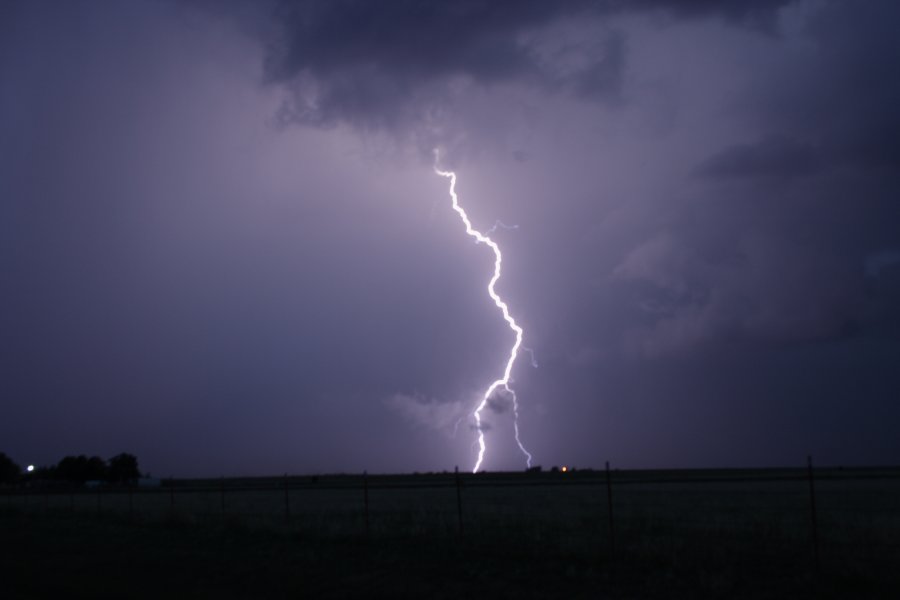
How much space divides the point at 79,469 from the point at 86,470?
893 mm

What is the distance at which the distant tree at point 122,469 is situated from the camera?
112 metres

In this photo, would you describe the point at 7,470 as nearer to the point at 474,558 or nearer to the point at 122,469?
the point at 122,469

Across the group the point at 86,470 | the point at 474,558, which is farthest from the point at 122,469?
the point at 474,558

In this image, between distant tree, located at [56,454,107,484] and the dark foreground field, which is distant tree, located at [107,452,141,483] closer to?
distant tree, located at [56,454,107,484]

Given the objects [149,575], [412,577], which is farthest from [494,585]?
[149,575]

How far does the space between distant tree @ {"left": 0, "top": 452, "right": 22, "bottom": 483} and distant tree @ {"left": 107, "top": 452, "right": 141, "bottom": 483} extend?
12099 mm

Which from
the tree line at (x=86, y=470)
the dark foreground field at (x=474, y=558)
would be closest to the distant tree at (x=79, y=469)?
the tree line at (x=86, y=470)

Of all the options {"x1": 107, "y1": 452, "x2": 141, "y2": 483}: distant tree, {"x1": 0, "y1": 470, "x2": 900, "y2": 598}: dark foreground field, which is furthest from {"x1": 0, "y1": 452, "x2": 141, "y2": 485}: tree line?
{"x1": 0, "y1": 470, "x2": 900, "y2": 598}: dark foreground field

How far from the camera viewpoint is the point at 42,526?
26.4 meters

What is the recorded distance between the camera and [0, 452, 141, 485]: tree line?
355 feet

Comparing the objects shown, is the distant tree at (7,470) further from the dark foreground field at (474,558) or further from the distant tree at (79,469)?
the dark foreground field at (474,558)

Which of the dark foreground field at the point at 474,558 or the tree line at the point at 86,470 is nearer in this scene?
the dark foreground field at the point at 474,558

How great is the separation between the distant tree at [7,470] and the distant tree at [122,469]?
1210cm

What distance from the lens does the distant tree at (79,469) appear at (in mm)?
109062
